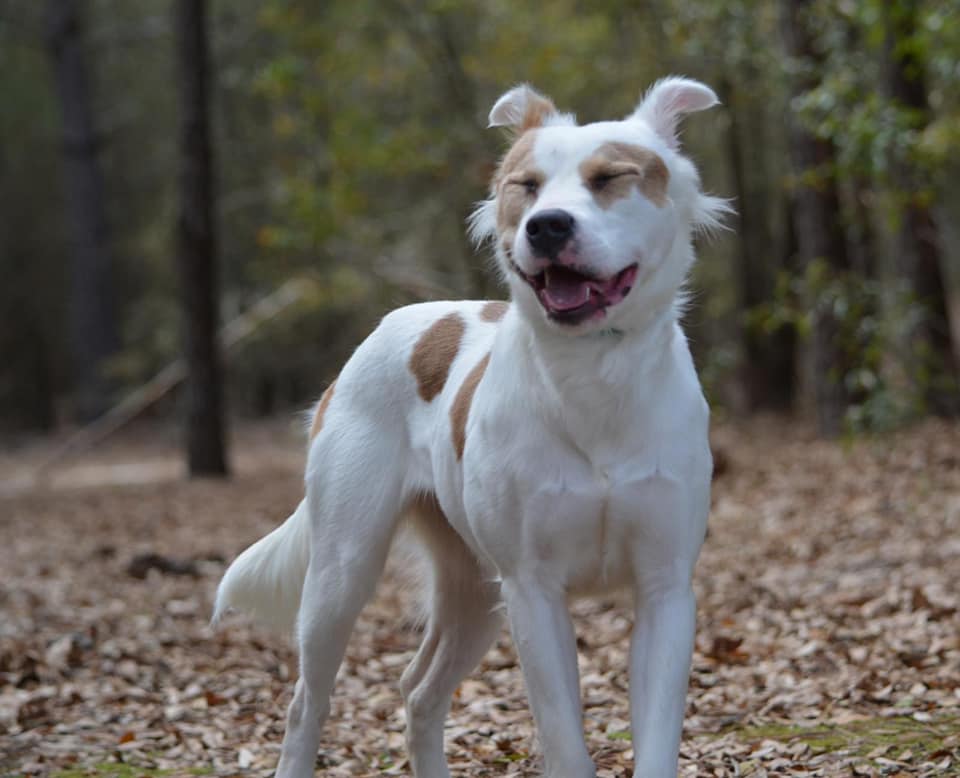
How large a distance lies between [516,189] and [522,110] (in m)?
0.46

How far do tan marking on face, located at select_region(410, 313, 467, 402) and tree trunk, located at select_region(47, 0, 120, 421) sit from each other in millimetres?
21308

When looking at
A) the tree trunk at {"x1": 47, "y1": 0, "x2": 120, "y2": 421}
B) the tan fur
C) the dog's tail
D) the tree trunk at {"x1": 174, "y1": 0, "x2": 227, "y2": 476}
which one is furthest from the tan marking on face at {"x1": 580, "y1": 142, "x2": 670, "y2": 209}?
the tree trunk at {"x1": 47, "y1": 0, "x2": 120, "y2": 421}

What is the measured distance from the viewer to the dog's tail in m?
4.23

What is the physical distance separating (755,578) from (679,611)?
3872mm

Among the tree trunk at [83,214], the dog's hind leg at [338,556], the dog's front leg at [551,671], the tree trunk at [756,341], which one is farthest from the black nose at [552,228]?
the tree trunk at [83,214]

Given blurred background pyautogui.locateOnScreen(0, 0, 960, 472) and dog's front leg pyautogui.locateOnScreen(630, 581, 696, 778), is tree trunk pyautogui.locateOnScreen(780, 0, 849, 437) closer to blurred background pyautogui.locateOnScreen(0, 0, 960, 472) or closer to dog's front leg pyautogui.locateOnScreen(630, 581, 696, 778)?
blurred background pyautogui.locateOnScreen(0, 0, 960, 472)

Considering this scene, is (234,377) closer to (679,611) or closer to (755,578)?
(755,578)

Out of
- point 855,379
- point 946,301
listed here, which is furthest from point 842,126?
point 946,301

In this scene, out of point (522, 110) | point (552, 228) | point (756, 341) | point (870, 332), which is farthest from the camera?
point (756, 341)

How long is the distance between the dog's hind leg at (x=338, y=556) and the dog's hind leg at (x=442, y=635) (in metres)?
0.22

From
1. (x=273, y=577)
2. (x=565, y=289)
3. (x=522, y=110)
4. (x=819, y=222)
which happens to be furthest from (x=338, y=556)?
(x=819, y=222)

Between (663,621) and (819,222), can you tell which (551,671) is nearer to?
(663,621)

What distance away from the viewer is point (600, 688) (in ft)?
17.2

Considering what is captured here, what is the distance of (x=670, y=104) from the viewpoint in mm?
3451
